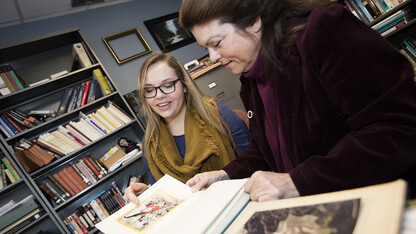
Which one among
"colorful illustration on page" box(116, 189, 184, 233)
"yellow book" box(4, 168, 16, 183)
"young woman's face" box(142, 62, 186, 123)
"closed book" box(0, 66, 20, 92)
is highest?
"closed book" box(0, 66, 20, 92)

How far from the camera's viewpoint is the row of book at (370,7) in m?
2.10

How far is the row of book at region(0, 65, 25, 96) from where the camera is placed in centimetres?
229

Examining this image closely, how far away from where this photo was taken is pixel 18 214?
2152 mm

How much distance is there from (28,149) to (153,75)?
1655 mm

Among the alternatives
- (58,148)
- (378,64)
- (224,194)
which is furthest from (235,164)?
(58,148)

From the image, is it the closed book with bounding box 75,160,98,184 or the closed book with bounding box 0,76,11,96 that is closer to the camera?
the closed book with bounding box 0,76,11,96

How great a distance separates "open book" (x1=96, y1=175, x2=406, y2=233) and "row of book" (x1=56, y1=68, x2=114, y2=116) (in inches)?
88.6

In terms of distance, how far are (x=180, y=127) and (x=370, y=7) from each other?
Result: 214 centimetres

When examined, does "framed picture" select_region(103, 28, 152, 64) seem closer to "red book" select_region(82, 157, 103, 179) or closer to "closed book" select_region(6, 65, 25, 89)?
"closed book" select_region(6, 65, 25, 89)

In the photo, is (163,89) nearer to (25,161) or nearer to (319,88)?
(319,88)

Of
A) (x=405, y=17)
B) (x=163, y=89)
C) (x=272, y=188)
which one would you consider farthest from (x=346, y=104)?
(x=405, y=17)

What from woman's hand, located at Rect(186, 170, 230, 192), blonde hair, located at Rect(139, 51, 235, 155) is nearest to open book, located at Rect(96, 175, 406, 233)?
woman's hand, located at Rect(186, 170, 230, 192)

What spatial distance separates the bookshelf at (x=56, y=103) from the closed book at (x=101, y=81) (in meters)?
0.05

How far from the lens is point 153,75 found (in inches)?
60.7
